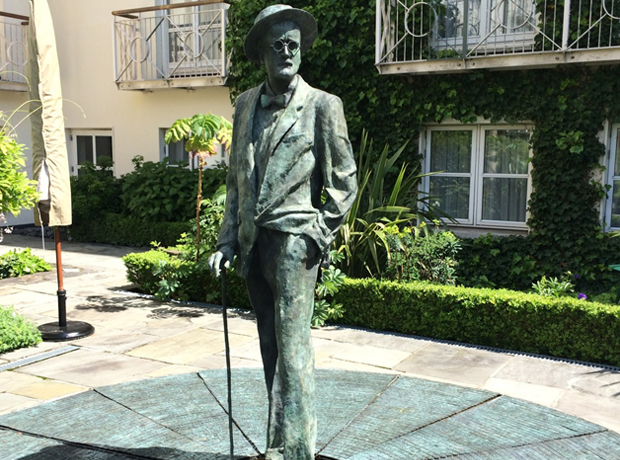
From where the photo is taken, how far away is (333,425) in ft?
13.6

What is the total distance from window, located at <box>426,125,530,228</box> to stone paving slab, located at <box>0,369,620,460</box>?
6.15 metres

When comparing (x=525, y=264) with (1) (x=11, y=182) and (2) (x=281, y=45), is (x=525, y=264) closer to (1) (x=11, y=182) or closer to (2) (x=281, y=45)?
(1) (x=11, y=182)

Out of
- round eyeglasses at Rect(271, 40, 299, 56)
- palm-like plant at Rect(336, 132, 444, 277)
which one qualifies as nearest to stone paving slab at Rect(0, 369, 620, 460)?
round eyeglasses at Rect(271, 40, 299, 56)

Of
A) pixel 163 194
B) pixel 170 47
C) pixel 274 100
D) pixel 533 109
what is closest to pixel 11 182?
pixel 274 100

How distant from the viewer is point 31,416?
4.36 metres

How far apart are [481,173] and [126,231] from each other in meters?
7.31

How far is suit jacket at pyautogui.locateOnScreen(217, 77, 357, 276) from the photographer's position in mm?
3271

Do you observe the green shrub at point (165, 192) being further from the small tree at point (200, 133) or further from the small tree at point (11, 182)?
the small tree at point (11, 182)

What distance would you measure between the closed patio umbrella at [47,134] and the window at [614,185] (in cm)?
750

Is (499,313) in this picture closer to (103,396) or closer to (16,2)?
(103,396)

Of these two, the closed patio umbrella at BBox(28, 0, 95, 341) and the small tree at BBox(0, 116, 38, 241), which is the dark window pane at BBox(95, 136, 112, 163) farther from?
the small tree at BBox(0, 116, 38, 241)

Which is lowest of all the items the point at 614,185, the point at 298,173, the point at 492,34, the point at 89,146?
the point at 614,185

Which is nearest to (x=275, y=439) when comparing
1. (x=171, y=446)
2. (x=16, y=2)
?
(x=171, y=446)

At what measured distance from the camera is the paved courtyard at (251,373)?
→ 4160 mm
